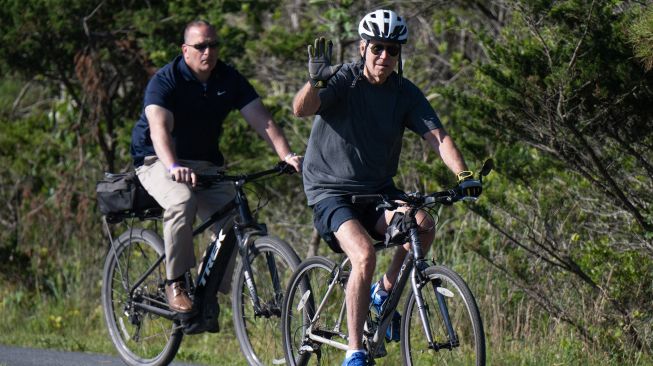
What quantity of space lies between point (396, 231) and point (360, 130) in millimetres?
567

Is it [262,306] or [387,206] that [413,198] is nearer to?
[387,206]

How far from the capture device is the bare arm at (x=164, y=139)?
22.1 ft

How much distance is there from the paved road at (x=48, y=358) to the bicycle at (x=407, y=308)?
5.36 feet

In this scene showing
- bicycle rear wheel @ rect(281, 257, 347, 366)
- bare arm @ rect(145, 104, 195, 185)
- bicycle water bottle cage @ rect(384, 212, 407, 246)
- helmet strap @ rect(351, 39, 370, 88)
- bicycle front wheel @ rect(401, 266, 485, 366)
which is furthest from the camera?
bare arm @ rect(145, 104, 195, 185)

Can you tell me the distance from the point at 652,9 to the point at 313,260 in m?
2.16

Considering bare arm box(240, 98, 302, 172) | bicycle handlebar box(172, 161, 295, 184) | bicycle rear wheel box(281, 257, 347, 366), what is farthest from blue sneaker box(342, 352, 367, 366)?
bare arm box(240, 98, 302, 172)

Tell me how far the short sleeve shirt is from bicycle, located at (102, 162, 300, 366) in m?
0.40

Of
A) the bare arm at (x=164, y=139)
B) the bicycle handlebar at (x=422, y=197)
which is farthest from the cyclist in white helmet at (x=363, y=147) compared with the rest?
the bare arm at (x=164, y=139)

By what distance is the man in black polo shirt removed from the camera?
7172mm

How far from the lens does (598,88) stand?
6.62 m

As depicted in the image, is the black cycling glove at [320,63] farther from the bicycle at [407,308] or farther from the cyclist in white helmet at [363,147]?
the bicycle at [407,308]

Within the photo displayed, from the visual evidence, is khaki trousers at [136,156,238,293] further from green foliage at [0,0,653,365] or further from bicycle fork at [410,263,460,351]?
bicycle fork at [410,263,460,351]

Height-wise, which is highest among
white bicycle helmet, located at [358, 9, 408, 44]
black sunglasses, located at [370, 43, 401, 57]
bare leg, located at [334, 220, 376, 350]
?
white bicycle helmet, located at [358, 9, 408, 44]

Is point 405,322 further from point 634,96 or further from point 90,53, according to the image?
point 90,53
